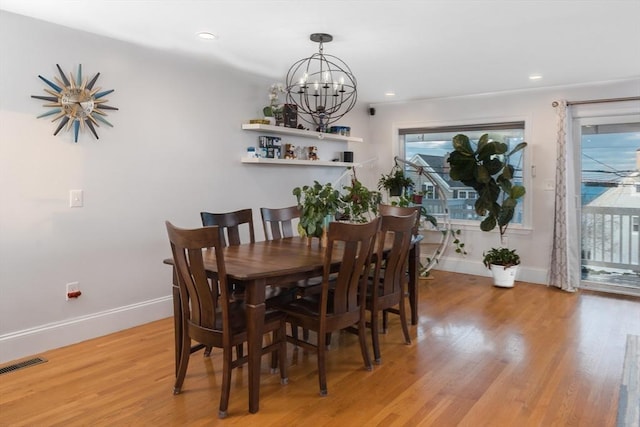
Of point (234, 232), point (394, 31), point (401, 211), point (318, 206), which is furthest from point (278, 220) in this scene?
point (394, 31)

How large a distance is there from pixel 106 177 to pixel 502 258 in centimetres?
429

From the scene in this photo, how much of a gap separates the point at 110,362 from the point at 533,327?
337 centimetres

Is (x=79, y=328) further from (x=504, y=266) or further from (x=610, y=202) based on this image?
(x=610, y=202)

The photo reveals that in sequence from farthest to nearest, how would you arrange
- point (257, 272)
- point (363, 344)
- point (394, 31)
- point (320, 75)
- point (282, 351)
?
1. point (320, 75)
2. point (394, 31)
3. point (363, 344)
4. point (282, 351)
5. point (257, 272)

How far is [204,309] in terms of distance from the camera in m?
2.49

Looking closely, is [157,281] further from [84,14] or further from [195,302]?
[84,14]

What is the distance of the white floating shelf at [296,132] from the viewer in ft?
15.4

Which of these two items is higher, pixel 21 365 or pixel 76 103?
pixel 76 103

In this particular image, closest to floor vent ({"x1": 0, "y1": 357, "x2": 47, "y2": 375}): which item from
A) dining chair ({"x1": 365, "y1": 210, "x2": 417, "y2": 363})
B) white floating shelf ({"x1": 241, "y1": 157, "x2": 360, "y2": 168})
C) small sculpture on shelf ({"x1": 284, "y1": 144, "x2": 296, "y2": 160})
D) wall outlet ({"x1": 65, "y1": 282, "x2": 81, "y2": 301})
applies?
wall outlet ({"x1": 65, "y1": 282, "x2": 81, "y2": 301})

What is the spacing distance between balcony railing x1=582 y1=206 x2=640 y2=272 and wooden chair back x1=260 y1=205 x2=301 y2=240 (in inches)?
141

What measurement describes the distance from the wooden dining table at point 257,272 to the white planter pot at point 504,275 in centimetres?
286

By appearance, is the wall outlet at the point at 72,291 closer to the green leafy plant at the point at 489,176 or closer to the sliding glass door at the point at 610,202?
the green leafy plant at the point at 489,176

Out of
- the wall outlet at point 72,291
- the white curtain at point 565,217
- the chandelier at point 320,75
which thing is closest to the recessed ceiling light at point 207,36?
the chandelier at point 320,75

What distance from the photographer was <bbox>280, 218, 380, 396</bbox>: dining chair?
8.59ft
